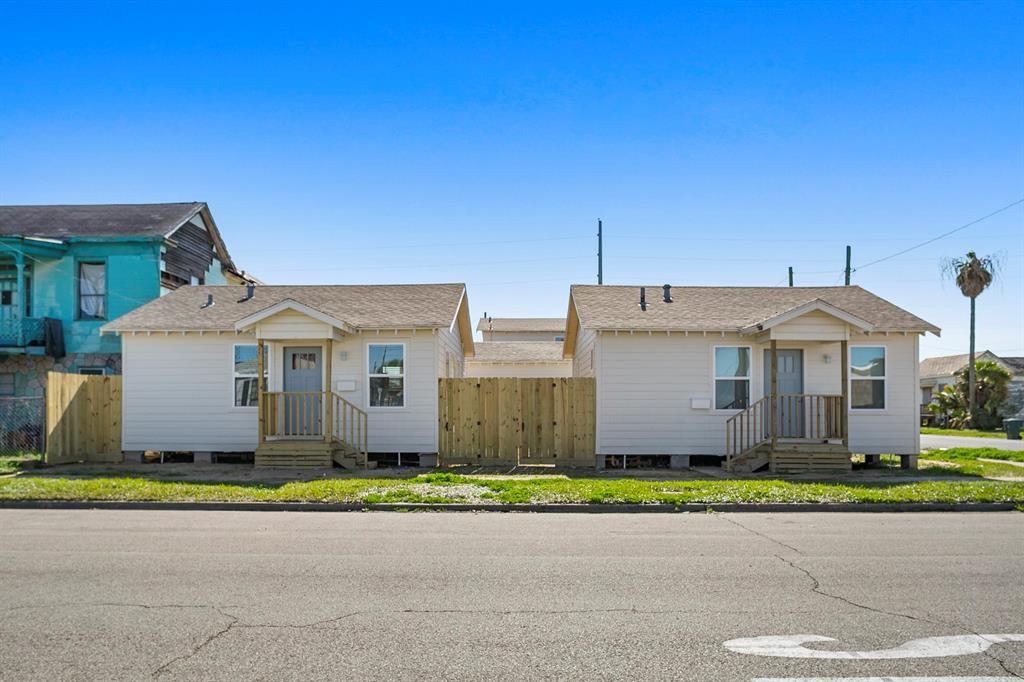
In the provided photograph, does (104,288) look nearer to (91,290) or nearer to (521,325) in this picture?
(91,290)

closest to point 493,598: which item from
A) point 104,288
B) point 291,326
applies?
point 291,326

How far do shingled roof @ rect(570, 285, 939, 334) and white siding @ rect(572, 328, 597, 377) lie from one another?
0.77m

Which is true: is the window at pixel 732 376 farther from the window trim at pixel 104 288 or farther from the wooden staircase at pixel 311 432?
the window trim at pixel 104 288

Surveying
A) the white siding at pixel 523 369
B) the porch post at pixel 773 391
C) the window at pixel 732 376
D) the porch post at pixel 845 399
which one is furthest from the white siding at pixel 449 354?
the porch post at pixel 845 399

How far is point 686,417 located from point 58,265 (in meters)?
19.5

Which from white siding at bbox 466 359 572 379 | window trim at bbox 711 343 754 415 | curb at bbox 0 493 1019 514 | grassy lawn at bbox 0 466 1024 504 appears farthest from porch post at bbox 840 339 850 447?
white siding at bbox 466 359 572 379

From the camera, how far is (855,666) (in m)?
5.28

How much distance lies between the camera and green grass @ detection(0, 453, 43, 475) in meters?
17.9

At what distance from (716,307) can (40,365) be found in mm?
20169

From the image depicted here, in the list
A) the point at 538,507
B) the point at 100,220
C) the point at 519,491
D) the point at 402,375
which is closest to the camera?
the point at 538,507

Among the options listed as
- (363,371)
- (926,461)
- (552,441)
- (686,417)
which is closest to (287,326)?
(363,371)

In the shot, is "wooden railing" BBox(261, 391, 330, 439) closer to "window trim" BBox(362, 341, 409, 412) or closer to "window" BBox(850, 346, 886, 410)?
"window trim" BBox(362, 341, 409, 412)

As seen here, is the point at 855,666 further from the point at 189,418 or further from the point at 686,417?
the point at 189,418

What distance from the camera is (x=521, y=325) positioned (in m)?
60.7
